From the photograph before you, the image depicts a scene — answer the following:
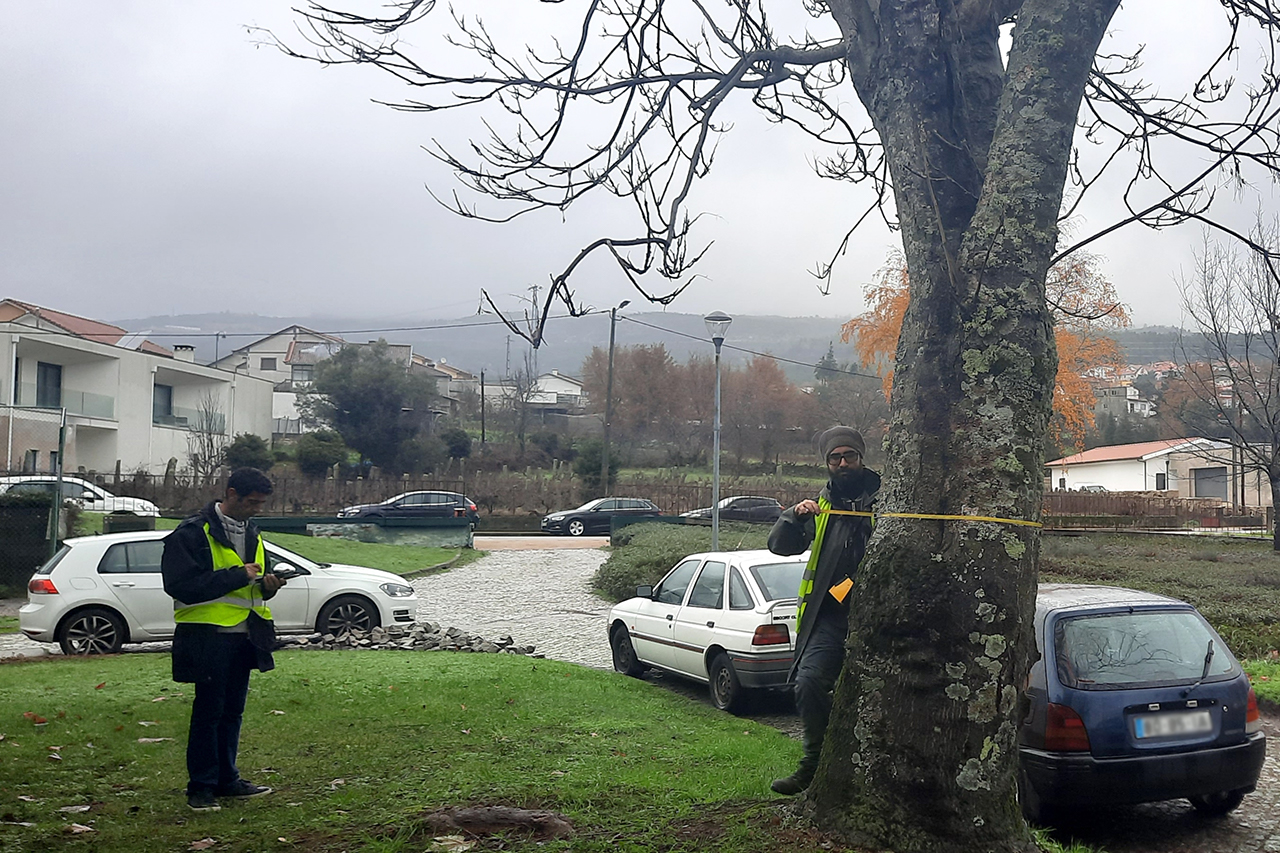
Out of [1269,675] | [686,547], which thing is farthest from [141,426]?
[1269,675]

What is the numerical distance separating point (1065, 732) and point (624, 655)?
22.0 ft

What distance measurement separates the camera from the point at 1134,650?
635 centimetres

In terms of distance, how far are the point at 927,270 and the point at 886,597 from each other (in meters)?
1.44

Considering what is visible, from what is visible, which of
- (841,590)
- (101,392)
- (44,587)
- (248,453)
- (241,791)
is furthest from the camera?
(101,392)

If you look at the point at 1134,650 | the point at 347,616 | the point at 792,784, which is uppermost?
the point at 1134,650

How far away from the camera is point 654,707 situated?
933cm

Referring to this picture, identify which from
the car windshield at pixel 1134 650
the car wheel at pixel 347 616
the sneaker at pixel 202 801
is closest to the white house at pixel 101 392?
the car wheel at pixel 347 616

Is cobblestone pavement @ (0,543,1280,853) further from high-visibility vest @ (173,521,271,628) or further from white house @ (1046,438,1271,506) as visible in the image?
white house @ (1046,438,1271,506)

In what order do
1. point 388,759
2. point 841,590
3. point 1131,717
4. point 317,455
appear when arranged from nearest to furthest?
1. point 841,590
2. point 1131,717
3. point 388,759
4. point 317,455

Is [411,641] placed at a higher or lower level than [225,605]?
lower

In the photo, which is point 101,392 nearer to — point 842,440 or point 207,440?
point 207,440

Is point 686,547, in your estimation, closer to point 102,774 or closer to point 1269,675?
point 1269,675

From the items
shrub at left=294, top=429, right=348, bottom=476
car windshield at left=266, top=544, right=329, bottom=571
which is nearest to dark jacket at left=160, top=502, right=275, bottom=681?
car windshield at left=266, top=544, right=329, bottom=571

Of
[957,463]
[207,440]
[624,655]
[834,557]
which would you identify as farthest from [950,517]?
[207,440]
